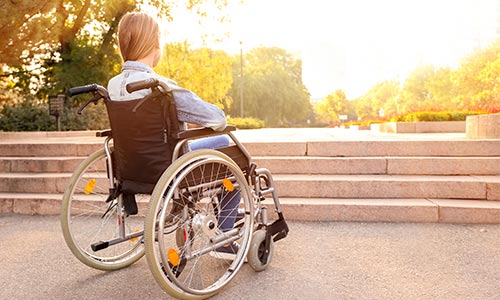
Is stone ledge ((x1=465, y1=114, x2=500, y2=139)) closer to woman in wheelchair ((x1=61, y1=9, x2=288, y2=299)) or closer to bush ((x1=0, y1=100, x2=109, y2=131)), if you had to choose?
woman in wheelchair ((x1=61, y1=9, x2=288, y2=299))

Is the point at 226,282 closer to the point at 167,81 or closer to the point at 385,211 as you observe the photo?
the point at 167,81

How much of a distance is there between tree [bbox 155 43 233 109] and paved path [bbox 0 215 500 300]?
16902 mm

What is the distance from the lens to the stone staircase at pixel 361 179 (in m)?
4.04

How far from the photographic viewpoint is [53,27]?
32.9 feet

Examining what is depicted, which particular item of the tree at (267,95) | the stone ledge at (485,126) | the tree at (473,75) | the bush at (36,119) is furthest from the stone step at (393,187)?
the tree at (267,95)

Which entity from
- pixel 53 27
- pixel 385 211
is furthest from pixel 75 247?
pixel 53 27

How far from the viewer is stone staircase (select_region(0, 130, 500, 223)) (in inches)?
159

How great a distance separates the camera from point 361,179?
4477mm

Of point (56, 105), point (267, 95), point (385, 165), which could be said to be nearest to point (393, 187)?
point (385, 165)

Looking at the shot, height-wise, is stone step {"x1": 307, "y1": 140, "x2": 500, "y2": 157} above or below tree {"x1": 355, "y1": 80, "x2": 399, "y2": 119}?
below

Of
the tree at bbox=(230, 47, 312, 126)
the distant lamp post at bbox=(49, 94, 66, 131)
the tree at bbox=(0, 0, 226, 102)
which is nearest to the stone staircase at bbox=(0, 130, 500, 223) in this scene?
the distant lamp post at bbox=(49, 94, 66, 131)

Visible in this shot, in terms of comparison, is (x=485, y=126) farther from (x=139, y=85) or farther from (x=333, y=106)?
(x=333, y=106)

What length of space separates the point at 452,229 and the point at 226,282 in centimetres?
227

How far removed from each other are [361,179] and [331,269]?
181 cm
